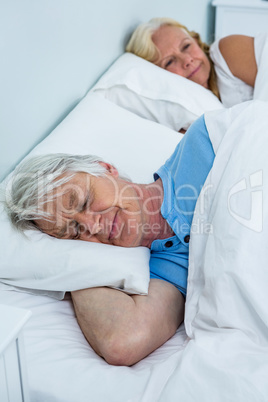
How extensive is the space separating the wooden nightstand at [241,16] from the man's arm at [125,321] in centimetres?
179

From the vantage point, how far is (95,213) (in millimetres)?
1216

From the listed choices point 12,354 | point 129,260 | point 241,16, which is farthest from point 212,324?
point 241,16

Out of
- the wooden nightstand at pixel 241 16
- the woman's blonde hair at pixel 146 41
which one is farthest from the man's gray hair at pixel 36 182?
the wooden nightstand at pixel 241 16

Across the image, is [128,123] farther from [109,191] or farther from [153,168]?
[109,191]

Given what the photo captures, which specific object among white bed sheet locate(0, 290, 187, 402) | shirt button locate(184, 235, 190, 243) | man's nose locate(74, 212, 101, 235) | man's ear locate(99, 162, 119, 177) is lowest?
white bed sheet locate(0, 290, 187, 402)

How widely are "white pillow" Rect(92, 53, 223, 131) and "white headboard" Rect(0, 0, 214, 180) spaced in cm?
9

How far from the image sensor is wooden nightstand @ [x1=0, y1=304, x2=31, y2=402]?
77 cm

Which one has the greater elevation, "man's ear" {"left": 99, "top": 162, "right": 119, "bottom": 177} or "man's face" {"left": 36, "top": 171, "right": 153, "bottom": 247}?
"man's ear" {"left": 99, "top": 162, "right": 119, "bottom": 177}

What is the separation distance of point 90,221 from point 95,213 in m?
0.03

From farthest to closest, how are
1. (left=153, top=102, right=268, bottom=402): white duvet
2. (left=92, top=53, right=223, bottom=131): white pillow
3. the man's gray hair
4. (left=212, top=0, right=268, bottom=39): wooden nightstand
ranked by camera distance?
(left=212, top=0, right=268, bottom=39): wooden nightstand < (left=92, top=53, right=223, bottom=131): white pillow < the man's gray hair < (left=153, top=102, right=268, bottom=402): white duvet

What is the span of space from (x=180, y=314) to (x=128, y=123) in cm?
→ 69

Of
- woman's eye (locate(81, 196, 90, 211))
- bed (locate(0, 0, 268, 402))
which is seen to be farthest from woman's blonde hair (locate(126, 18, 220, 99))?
woman's eye (locate(81, 196, 90, 211))

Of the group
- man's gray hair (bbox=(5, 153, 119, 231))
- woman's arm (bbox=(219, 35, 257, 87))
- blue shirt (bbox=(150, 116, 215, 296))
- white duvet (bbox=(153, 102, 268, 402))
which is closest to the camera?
white duvet (bbox=(153, 102, 268, 402))

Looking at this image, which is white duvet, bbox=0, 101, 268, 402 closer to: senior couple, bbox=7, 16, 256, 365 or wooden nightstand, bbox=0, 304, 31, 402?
senior couple, bbox=7, 16, 256, 365
